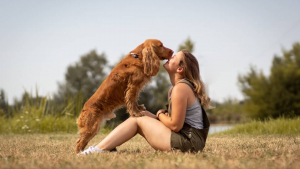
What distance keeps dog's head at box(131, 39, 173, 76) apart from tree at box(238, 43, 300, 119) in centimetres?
1198

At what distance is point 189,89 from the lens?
3.23 metres

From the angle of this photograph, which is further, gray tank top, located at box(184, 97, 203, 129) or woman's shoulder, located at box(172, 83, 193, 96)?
gray tank top, located at box(184, 97, 203, 129)

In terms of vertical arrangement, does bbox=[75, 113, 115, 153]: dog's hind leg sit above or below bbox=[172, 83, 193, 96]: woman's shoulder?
below

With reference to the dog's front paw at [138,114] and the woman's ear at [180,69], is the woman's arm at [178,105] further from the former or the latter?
the dog's front paw at [138,114]

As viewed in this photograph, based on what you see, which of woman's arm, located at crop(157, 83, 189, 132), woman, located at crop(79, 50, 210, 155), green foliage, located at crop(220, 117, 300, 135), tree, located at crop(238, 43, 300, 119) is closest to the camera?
woman's arm, located at crop(157, 83, 189, 132)

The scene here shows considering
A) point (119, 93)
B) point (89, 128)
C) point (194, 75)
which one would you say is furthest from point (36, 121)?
point (194, 75)

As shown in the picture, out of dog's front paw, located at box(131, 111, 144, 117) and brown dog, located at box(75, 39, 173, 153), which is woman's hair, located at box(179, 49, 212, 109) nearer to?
brown dog, located at box(75, 39, 173, 153)

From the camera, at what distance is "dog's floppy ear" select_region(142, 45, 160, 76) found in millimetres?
3697

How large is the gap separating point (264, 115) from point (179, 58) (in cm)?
1349

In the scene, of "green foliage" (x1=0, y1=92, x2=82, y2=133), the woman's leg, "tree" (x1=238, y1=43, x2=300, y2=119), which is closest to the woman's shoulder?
the woman's leg

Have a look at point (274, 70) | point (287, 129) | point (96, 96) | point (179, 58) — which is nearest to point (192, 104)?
point (179, 58)

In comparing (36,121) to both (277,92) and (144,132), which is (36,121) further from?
(277,92)

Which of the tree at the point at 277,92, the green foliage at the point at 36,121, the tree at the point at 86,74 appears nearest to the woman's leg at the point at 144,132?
the green foliage at the point at 36,121

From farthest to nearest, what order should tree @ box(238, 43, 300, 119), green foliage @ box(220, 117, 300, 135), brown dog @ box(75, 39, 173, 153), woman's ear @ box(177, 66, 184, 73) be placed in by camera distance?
1. tree @ box(238, 43, 300, 119)
2. green foliage @ box(220, 117, 300, 135)
3. brown dog @ box(75, 39, 173, 153)
4. woman's ear @ box(177, 66, 184, 73)
